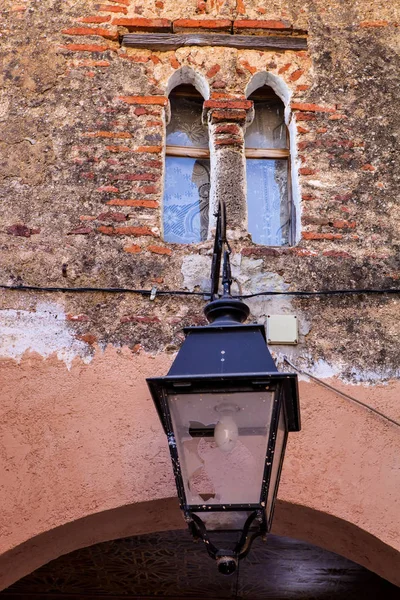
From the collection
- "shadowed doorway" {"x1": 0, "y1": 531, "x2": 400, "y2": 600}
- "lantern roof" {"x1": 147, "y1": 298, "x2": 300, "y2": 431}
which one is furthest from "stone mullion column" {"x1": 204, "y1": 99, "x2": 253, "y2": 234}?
"shadowed doorway" {"x1": 0, "y1": 531, "x2": 400, "y2": 600}

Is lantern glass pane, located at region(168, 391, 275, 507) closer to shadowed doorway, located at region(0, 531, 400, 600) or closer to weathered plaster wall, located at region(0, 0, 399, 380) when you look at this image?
weathered plaster wall, located at region(0, 0, 399, 380)

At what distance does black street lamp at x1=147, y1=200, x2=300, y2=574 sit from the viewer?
2686mm

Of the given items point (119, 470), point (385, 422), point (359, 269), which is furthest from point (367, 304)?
point (119, 470)

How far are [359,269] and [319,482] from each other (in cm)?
110

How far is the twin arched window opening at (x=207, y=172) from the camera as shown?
450 centimetres

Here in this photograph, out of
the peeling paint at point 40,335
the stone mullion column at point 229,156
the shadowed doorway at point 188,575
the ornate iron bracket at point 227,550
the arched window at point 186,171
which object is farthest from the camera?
the shadowed doorway at point 188,575

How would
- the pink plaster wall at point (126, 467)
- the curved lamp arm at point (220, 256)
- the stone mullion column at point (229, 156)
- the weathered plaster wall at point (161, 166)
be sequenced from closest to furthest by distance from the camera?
the curved lamp arm at point (220, 256) → the pink plaster wall at point (126, 467) → the weathered plaster wall at point (161, 166) → the stone mullion column at point (229, 156)

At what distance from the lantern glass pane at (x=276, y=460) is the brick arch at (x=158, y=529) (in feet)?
2.58

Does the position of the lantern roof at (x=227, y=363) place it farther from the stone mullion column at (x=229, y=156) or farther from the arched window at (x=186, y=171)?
the arched window at (x=186, y=171)

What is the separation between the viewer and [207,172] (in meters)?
4.65

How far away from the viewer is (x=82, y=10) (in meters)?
4.78

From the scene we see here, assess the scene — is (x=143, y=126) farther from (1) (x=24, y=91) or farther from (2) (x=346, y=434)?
(2) (x=346, y=434)

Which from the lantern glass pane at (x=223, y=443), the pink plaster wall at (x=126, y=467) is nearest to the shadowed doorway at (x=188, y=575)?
the pink plaster wall at (x=126, y=467)

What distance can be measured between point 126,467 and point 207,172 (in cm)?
176
